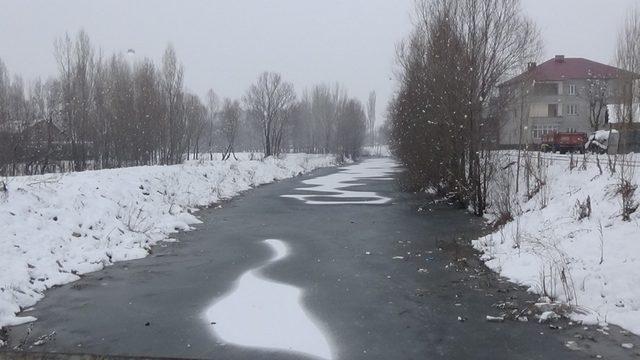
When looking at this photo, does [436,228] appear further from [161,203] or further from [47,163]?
[47,163]

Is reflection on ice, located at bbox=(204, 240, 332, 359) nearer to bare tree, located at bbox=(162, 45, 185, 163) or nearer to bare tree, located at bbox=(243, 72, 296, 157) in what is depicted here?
bare tree, located at bbox=(162, 45, 185, 163)

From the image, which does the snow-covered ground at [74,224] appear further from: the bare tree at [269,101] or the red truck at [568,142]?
the bare tree at [269,101]

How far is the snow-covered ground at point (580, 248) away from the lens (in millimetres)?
8031

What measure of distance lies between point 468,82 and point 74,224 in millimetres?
14254

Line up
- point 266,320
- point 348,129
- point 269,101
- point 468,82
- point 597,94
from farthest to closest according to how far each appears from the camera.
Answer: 1. point 348,129
2. point 269,101
3. point 597,94
4. point 468,82
5. point 266,320

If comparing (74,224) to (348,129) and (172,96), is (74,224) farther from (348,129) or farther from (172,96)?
(348,129)

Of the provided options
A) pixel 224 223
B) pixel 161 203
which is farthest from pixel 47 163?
pixel 224 223

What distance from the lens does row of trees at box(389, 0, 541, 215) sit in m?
19.7

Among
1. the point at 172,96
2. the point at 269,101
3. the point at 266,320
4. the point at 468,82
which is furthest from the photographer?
the point at 269,101

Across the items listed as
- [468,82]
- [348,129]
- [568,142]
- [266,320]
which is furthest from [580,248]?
[348,129]

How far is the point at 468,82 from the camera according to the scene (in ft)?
64.3

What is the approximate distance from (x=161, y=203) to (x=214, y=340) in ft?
42.6

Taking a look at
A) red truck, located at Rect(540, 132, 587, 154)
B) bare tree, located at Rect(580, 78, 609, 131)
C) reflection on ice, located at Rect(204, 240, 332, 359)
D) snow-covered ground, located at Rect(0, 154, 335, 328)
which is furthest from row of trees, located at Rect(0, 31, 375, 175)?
bare tree, located at Rect(580, 78, 609, 131)

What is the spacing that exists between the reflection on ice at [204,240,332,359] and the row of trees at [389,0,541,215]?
12186mm
